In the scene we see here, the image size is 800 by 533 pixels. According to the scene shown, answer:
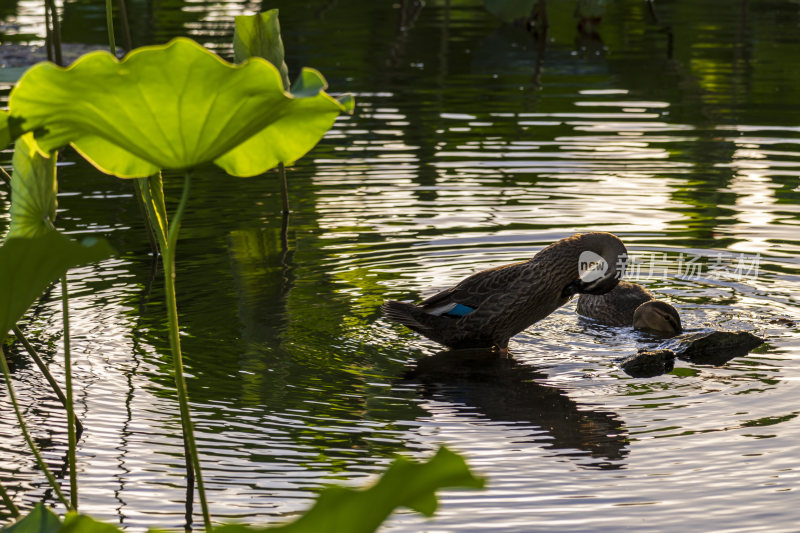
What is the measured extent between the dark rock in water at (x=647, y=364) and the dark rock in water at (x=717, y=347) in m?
0.23

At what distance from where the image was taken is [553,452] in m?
5.50

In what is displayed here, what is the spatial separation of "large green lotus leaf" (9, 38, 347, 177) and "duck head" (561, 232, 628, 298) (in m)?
3.83

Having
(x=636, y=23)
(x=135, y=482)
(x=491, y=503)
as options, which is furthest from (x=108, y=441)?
(x=636, y=23)

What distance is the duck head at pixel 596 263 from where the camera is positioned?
7.35 m

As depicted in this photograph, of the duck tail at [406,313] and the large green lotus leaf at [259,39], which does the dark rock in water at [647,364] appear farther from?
the large green lotus leaf at [259,39]

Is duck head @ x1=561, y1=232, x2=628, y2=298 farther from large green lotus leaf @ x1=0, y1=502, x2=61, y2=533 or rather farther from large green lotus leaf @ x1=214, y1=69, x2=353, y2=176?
large green lotus leaf @ x1=0, y1=502, x2=61, y2=533

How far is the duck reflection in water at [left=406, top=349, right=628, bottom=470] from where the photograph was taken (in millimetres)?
5605

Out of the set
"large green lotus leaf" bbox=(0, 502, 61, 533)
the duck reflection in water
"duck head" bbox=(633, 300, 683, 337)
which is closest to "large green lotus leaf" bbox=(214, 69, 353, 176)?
"large green lotus leaf" bbox=(0, 502, 61, 533)

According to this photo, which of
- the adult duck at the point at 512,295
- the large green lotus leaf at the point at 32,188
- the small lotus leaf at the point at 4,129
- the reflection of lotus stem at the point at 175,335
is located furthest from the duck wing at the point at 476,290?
the small lotus leaf at the point at 4,129

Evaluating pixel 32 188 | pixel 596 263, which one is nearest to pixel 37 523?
pixel 32 188

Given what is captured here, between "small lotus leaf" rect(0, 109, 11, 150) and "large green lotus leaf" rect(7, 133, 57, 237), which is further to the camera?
"large green lotus leaf" rect(7, 133, 57, 237)

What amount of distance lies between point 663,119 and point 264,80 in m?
10.7

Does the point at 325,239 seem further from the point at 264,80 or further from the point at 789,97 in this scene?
the point at 789,97

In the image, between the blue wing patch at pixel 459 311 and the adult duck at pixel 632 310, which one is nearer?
the blue wing patch at pixel 459 311
